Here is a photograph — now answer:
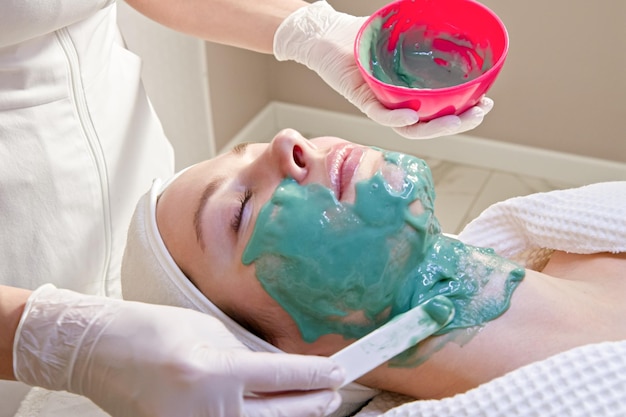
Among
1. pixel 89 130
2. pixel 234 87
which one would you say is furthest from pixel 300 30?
pixel 234 87

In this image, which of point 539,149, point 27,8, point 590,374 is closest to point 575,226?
point 590,374

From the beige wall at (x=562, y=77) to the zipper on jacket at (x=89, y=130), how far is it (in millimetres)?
1672

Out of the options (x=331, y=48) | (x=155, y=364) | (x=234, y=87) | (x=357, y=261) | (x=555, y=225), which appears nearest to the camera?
(x=155, y=364)

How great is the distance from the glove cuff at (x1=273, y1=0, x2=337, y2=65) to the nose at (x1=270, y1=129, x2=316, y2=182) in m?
0.49

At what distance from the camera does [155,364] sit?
3.22ft

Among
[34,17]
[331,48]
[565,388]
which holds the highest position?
[34,17]

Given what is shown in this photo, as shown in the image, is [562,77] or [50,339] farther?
[562,77]

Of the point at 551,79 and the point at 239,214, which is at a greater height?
the point at 239,214


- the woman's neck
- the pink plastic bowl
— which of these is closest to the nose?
the pink plastic bowl

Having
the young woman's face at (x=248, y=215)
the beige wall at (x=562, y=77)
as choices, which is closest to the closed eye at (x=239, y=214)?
the young woman's face at (x=248, y=215)

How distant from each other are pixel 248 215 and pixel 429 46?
0.59 meters

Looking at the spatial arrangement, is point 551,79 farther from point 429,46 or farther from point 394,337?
point 394,337

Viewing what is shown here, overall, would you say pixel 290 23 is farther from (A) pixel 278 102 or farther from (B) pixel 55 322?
(A) pixel 278 102

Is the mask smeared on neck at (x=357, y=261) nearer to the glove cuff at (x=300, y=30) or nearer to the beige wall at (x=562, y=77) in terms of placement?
the glove cuff at (x=300, y=30)
